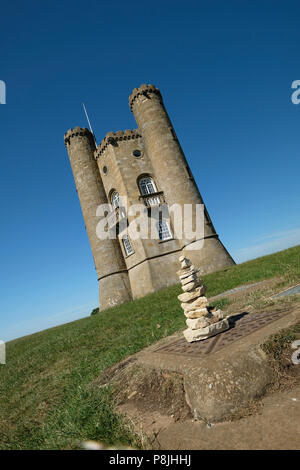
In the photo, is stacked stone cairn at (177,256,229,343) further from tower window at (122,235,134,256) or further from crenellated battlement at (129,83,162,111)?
crenellated battlement at (129,83,162,111)

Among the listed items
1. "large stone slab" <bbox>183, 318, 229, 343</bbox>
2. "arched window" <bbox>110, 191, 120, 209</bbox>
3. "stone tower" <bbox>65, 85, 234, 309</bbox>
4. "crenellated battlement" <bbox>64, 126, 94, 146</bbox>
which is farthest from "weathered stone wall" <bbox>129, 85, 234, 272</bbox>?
"large stone slab" <bbox>183, 318, 229, 343</bbox>

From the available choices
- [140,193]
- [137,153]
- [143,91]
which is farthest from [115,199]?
[143,91]

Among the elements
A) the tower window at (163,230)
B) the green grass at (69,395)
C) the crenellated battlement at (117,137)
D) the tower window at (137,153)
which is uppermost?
the crenellated battlement at (117,137)

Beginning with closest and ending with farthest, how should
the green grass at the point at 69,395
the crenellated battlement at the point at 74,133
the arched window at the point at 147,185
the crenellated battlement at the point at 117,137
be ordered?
1. the green grass at the point at 69,395
2. the arched window at the point at 147,185
3. the crenellated battlement at the point at 117,137
4. the crenellated battlement at the point at 74,133

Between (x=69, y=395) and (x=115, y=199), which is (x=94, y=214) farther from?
(x=69, y=395)

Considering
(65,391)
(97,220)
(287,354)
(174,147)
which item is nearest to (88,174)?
(97,220)

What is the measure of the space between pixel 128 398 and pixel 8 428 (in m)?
2.31

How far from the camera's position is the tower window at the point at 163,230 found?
2020cm

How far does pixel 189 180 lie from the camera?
66.6 ft

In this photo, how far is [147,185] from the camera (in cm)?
2155

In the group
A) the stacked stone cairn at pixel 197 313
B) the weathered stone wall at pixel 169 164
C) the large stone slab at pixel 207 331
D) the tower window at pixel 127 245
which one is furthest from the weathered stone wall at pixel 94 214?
the large stone slab at pixel 207 331

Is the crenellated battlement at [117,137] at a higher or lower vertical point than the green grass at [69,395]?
higher

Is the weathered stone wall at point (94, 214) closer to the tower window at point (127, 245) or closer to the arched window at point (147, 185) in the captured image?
the tower window at point (127, 245)

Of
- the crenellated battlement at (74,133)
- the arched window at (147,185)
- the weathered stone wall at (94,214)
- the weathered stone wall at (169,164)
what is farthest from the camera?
the crenellated battlement at (74,133)
